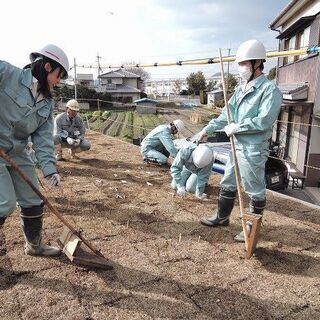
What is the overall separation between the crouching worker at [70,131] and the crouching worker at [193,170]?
247 centimetres

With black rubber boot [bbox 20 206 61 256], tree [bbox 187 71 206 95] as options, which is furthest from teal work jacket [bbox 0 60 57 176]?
tree [bbox 187 71 206 95]

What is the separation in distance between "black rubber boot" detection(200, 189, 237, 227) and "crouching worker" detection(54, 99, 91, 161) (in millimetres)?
3629

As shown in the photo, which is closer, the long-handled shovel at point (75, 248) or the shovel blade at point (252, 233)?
the long-handled shovel at point (75, 248)

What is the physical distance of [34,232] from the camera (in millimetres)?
2980

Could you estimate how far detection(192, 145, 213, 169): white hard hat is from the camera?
15.2 ft

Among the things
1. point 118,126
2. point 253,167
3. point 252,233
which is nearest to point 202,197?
point 253,167

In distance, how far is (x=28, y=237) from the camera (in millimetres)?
3002

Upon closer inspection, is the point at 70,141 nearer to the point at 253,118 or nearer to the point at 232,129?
the point at 232,129

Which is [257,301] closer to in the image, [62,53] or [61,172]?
[62,53]

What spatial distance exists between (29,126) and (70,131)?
4.16 meters

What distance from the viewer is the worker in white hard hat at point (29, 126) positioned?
2.53 meters

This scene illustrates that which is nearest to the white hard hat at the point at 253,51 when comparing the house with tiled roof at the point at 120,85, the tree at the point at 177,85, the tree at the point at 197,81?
the house with tiled roof at the point at 120,85

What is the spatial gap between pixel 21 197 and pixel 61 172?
3.16 metres

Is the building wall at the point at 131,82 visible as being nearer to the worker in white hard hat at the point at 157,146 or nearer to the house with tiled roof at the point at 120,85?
the house with tiled roof at the point at 120,85
